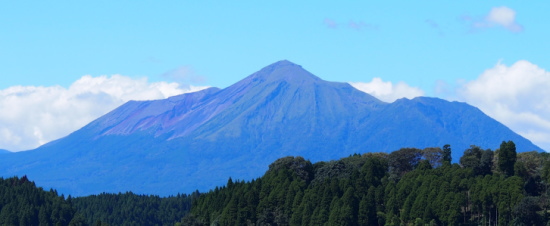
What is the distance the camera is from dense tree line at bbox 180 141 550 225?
10844 centimetres

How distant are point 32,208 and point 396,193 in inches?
2419

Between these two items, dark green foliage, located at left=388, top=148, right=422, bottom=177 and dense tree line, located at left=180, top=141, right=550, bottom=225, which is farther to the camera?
dark green foliage, located at left=388, top=148, right=422, bottom=177

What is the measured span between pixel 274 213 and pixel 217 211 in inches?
366

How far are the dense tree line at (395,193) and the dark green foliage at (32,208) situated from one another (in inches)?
1067

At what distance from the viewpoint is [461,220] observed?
109500 mm

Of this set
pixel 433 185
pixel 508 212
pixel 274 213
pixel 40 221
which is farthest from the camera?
pixel 40 221

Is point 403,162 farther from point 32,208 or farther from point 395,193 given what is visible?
point 32,208

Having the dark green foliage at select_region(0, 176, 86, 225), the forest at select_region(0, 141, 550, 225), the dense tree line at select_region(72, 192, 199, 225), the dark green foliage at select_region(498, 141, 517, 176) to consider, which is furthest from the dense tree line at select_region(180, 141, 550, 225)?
the dense tree line at select_region(72, 192, 199, 225)

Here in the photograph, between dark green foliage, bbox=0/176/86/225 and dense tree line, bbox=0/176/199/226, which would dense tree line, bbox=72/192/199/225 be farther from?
dark green foliage, bbox=0/176/86/225

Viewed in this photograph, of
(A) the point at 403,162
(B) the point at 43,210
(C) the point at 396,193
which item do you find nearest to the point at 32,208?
(B) the point at 43,210

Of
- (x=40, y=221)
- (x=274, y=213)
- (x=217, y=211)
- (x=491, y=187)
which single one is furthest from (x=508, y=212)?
(x=40, y=221)

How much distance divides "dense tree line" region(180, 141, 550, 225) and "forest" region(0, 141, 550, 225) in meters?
0.10

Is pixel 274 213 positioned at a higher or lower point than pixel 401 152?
lower

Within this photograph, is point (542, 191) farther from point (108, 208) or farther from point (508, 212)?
point (108, 208)
